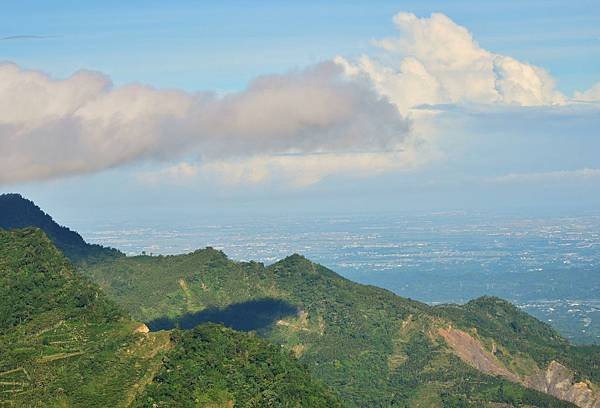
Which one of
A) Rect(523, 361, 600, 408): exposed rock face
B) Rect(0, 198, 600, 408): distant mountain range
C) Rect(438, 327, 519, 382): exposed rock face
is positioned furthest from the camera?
Rect(438, 327, 519, 382): exposed rock face

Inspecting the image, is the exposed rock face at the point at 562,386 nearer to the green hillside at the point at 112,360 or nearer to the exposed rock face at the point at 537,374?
the exposed rock face at the point at 537,374

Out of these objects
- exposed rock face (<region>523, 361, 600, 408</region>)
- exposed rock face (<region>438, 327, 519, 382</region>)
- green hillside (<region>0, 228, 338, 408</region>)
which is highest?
green hillside (<region>0, 228, 338, 408</region>)

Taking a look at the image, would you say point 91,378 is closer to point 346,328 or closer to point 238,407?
point 238,407

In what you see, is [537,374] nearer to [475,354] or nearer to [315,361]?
[475,354]

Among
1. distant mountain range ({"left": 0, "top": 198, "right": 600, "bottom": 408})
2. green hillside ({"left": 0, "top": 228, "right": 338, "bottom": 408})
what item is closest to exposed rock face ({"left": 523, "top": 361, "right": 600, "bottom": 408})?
distant mountain range ({"left": 0, "top": 198, "right": 600, "bottom": 408})

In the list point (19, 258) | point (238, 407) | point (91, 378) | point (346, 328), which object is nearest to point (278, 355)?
point (238, 407)

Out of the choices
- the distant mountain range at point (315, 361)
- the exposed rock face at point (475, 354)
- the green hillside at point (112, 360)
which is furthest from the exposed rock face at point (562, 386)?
the green hillside at point (112, 360)

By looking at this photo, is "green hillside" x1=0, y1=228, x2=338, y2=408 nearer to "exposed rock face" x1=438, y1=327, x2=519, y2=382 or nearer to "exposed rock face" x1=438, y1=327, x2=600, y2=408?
"exposed rock face" x1=438, y1=327, x2=519, y2=382

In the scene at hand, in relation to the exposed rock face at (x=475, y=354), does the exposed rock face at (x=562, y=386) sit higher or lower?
lower
